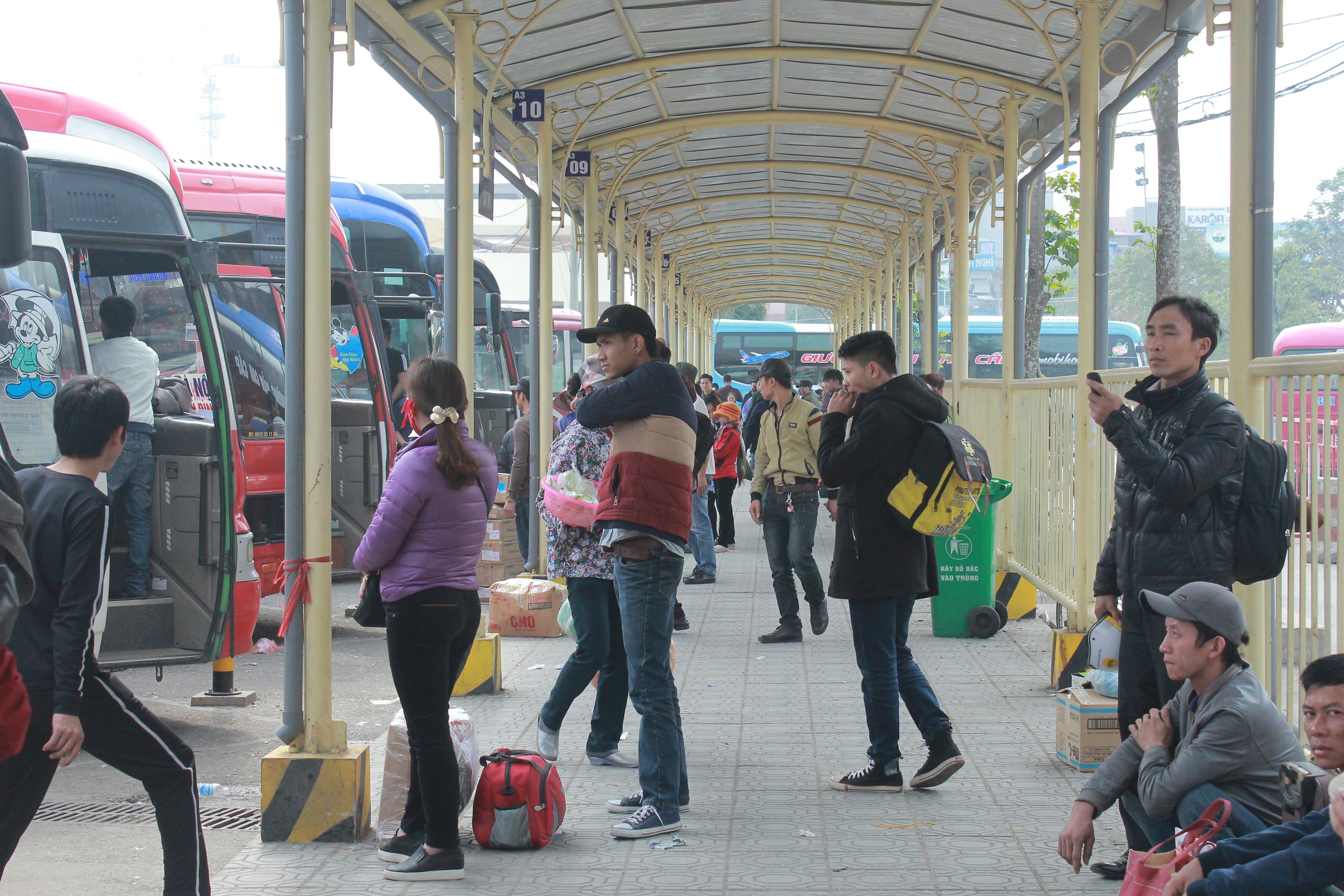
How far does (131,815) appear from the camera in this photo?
5.51 metres

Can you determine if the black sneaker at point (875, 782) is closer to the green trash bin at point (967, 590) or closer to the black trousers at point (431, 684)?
the black trousers at point (431, 684)

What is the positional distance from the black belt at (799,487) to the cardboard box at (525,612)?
66.5 inches

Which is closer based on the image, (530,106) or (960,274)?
(530,106)

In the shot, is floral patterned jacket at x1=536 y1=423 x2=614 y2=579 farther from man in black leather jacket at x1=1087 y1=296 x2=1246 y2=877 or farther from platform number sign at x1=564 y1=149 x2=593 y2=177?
platform number sign at x1=564 y1=149 x2=593 y2=177

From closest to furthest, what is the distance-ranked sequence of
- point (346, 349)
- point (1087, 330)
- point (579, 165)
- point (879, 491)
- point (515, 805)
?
point (515, 805), point (879, 491), point (1087, 330), point (579, 165), point (346, 349)

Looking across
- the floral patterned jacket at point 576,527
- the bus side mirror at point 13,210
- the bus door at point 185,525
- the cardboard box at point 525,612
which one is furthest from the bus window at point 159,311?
the bus side mirror at point 13,210

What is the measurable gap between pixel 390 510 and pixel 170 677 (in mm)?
4937

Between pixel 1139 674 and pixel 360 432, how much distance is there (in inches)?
334

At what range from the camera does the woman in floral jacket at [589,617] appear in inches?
215

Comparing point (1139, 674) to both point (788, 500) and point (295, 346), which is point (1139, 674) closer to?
point (295, 346)

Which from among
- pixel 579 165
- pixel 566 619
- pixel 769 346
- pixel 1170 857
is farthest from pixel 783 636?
pixel 769 346

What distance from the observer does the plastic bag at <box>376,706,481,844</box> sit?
470 cm

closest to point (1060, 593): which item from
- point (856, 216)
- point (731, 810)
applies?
point (731, 810)

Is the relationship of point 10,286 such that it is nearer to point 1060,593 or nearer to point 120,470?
point 120,470
